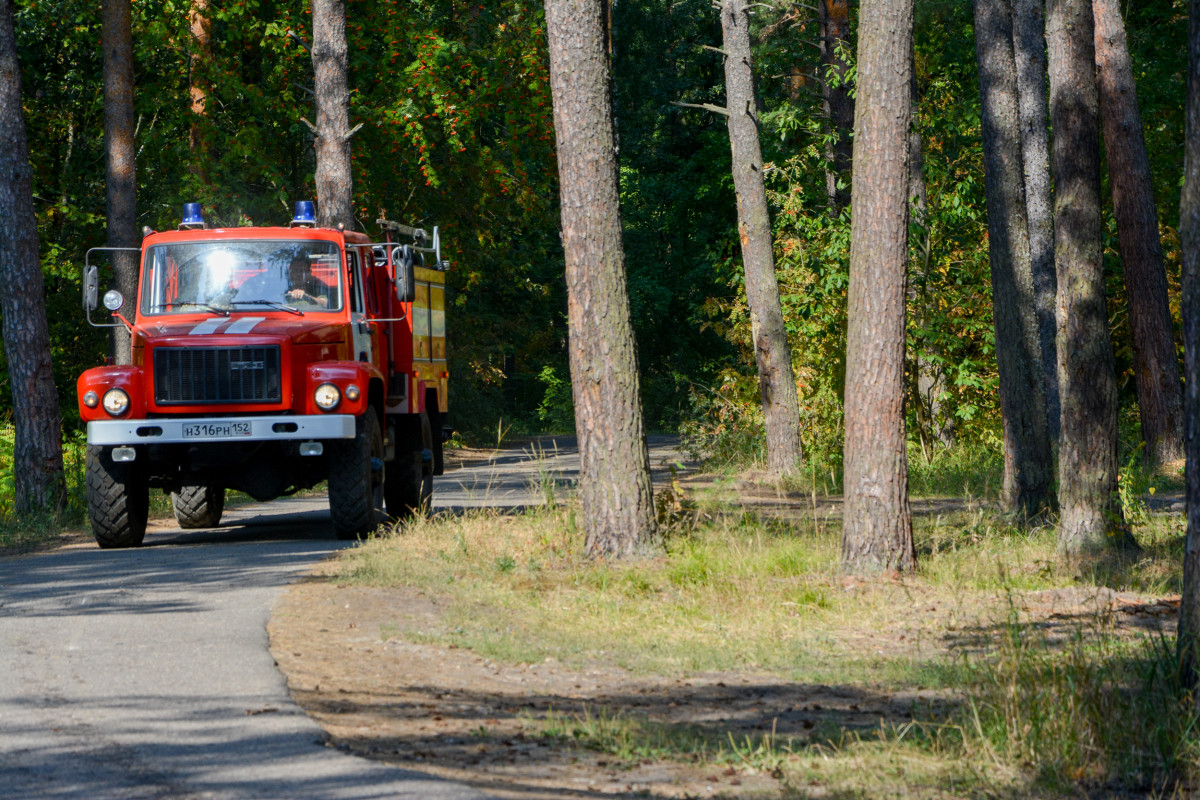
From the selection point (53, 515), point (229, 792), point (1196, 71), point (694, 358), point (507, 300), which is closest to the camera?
point (229, 792)

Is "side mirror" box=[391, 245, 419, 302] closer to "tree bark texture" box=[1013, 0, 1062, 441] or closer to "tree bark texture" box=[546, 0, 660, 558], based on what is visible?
"tree bark texture" box=[546, 0, 660, 558]

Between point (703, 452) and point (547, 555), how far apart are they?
13.0m

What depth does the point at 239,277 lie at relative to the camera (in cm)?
1360

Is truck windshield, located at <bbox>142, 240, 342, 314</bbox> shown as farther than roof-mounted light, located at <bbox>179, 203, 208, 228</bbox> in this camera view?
No

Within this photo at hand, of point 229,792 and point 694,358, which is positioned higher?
point 694,358

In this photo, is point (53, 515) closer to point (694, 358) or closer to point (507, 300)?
point (507, 300)

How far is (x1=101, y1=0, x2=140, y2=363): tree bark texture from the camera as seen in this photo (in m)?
19.8

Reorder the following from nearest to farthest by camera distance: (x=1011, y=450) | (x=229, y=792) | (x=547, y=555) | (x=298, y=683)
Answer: (x=229, y=792), (x=298, y=683), (x=547, y=555), (x=1011, y=450)

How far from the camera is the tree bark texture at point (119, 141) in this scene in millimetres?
19781

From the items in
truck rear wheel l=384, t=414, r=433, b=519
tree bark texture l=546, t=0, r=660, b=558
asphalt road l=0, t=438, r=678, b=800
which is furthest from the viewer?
truck rear wheel l=384, t=414, r=433, b=519

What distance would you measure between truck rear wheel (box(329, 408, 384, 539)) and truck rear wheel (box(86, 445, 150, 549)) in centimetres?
188

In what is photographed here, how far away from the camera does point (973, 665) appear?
7.26m

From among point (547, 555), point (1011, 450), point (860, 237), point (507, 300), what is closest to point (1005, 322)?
point (1011, 450)

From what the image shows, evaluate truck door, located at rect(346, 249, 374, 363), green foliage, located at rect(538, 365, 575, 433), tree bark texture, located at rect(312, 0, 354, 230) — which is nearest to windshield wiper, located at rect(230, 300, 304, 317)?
truck door, located at rect(346, 249, 374, 363)
